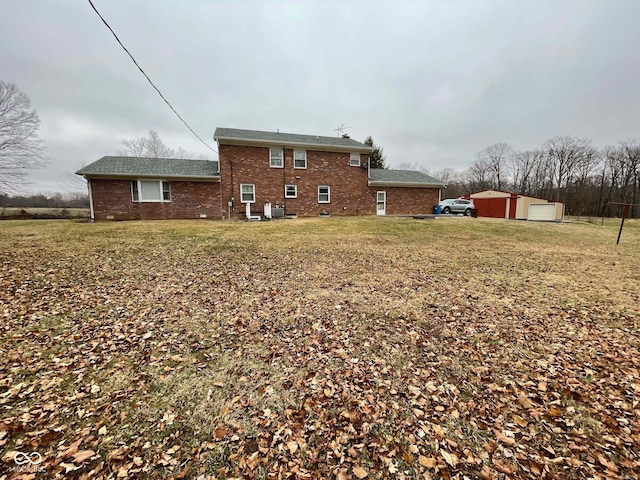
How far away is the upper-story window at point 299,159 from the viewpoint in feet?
62.2

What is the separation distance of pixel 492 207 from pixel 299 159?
2189 cm

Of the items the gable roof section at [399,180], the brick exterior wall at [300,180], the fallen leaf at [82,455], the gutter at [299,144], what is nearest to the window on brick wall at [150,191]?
the brick exterior wall at [300,180]

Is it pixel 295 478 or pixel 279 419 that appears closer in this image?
pixel 295 478

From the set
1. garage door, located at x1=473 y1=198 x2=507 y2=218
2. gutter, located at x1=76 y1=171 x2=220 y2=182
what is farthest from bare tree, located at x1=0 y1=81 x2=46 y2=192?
garage door, located at x1=473 y1=198 x2=507 y2=218

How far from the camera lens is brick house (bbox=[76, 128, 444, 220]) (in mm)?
16156

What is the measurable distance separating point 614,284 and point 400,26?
1612 cm

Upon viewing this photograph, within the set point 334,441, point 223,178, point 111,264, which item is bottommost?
point 334,441

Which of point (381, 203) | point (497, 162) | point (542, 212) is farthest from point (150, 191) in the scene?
point (497, 162)

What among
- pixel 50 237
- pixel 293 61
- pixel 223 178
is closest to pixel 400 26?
pixel 293 61

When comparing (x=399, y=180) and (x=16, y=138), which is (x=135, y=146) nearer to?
(x=16, y=138)

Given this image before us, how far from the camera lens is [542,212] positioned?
26.0 metres

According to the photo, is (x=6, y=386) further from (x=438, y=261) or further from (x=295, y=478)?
(x=438, y=261)

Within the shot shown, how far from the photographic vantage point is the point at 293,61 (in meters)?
18.2

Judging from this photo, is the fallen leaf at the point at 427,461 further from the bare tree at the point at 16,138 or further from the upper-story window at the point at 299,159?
the bare tree at the point at 16,138
